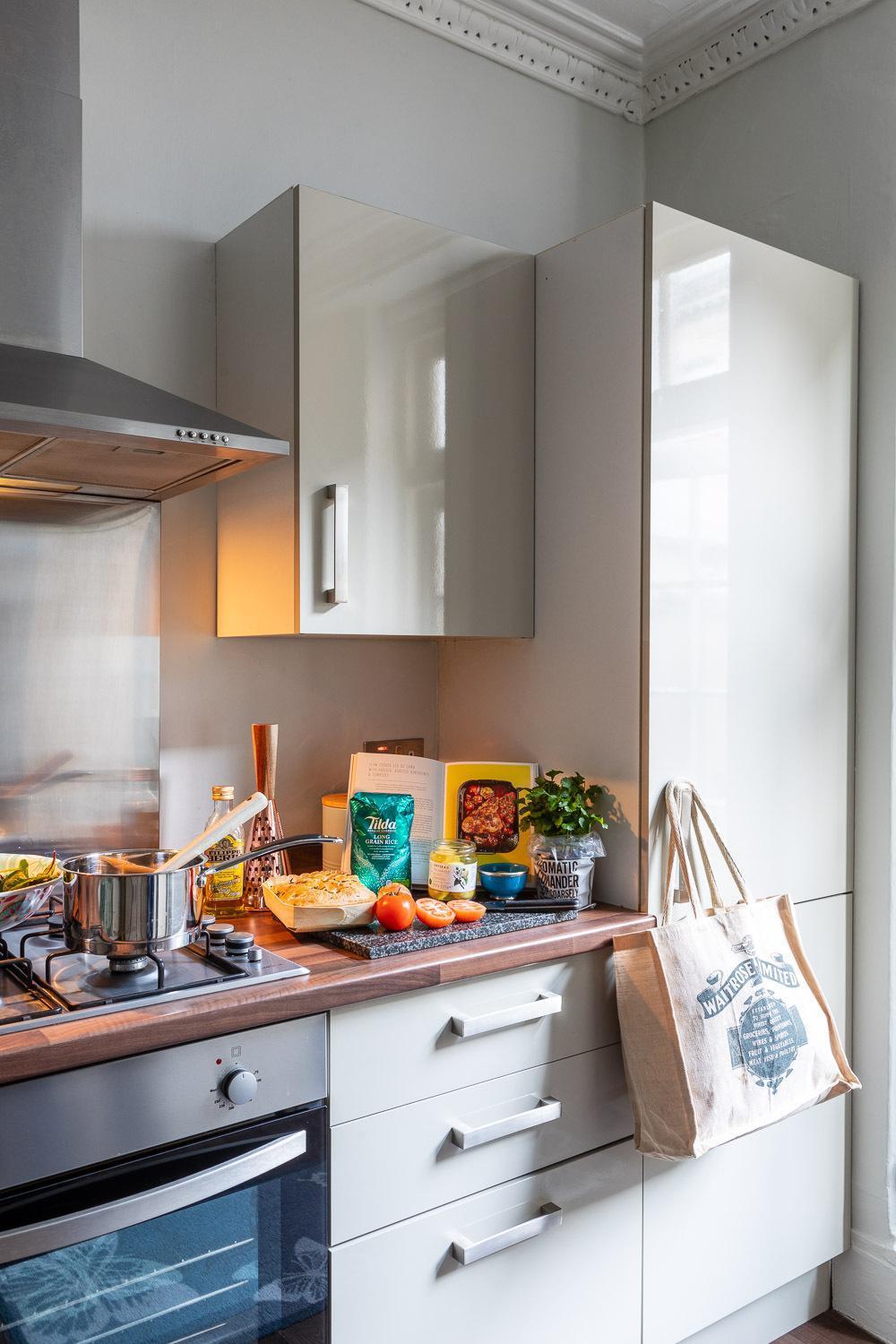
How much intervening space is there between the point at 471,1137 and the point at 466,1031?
16 cm

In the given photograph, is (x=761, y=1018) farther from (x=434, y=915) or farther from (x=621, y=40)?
(x=621, y=40)

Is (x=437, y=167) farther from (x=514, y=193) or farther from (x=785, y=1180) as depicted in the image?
(x=785, y=1180)

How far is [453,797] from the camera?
2.13 meters

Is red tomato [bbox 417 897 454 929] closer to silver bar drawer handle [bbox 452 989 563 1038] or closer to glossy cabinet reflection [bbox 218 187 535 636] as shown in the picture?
silver bar drawer handle [bbox 452 989 563 1038]

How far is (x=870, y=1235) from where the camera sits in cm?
228

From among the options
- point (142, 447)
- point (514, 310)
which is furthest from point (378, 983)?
point (514, 310)

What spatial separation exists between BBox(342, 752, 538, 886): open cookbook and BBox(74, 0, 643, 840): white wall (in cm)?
24

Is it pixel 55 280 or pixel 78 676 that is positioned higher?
pixel 55 280

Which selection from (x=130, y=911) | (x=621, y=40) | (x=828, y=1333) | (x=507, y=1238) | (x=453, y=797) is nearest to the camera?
(x=130, y=911)

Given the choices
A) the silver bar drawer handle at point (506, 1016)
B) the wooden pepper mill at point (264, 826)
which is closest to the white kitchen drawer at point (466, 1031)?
the silver bar drawer handle at point (506, 1016)

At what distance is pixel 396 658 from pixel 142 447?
0.91m

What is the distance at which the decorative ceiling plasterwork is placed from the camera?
2.32m

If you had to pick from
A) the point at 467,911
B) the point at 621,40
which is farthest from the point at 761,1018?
the point at 621,40

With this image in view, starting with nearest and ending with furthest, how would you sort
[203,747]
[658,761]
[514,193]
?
1. [658,761]
2. [203,747]
3. [514,193]
